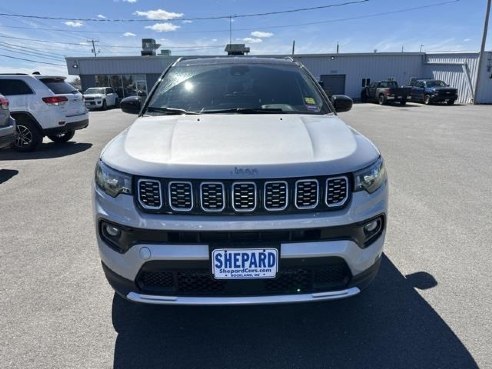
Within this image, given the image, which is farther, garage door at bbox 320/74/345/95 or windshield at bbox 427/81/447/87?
garage door at bbox 320/74/345/95

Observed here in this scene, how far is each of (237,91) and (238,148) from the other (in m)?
1.42

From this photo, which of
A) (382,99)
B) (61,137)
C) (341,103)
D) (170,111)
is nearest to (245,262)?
(170,111)

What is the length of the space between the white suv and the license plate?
869cm

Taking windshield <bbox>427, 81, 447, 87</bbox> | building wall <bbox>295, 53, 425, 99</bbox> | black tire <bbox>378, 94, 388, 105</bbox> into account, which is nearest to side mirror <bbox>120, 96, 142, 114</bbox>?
black tire <bbox>378, 94, 388, 105</bbox>

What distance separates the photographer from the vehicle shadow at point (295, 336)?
7.39 feet

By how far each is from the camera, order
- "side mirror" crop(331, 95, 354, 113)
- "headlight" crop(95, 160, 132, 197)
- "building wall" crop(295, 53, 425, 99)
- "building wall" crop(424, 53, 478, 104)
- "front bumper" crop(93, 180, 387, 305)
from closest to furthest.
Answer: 1. "front bumper" crop(93, 180, 387, 305)
2. "headlight" crop(95, 160, 132, 197)
3. "side mirror" crop(331, 95, 354, 113)
4. "building wall" crop(424, 53, 478, 104)
5. "building wall" crop(295, 53, 425, 99)

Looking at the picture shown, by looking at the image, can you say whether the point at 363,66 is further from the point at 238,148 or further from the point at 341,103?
the point at 238,148

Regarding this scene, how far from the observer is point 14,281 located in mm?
3150

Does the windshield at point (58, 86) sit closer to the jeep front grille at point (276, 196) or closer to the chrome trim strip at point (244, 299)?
the chrome trim strip at point (244, 299)

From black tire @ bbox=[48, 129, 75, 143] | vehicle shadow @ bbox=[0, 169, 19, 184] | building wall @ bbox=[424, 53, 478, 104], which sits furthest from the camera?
building wall @ bbox=[424, 53, 478, 104]

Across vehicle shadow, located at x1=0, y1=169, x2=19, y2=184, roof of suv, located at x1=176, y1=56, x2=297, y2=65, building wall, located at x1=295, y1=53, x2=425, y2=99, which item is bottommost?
vehicle shadow, located at x1=0, y1=169, x2=19, y2=184

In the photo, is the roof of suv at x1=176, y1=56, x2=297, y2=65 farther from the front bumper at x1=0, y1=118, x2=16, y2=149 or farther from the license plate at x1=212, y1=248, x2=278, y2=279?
the front bumper at x1=0, y1=118, x2=16, y2=149

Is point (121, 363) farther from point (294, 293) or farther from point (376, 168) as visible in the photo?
point (376, 168)

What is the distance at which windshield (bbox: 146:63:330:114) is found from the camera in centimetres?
332
